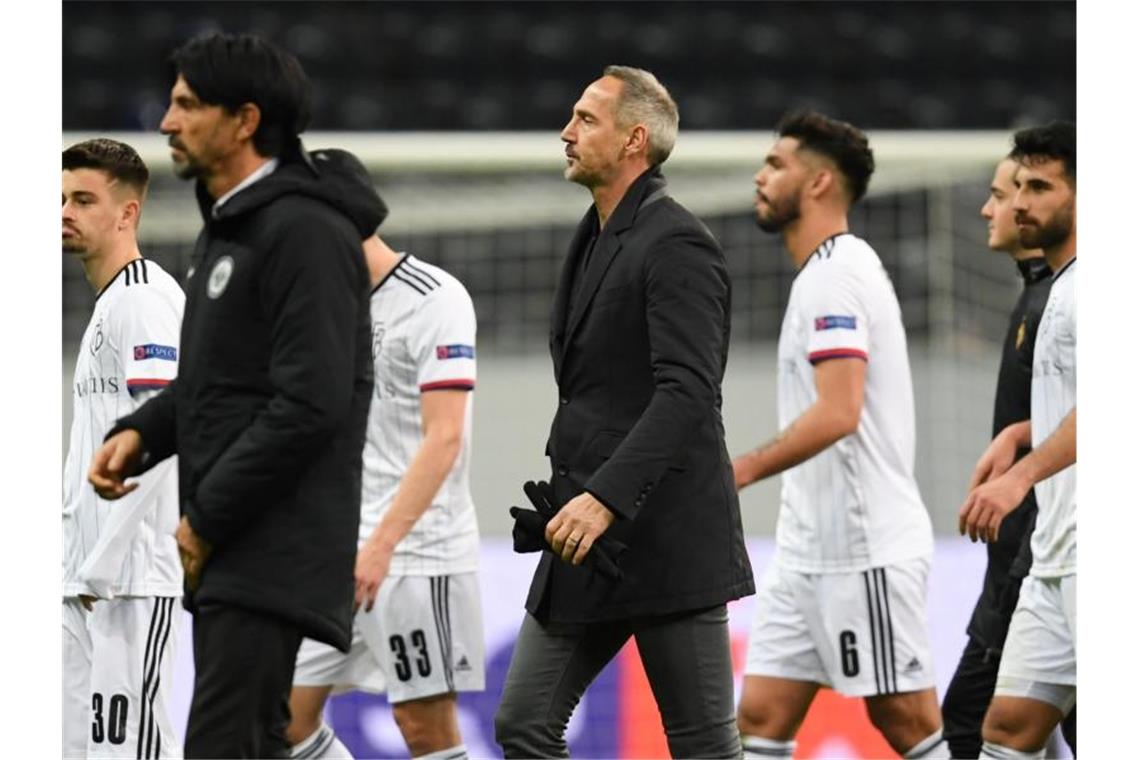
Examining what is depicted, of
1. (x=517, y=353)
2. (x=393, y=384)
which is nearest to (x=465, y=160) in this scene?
(x=517, y=353)

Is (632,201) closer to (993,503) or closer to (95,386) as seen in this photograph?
(993,503)

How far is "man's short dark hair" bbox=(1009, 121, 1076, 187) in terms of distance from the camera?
5559 mm

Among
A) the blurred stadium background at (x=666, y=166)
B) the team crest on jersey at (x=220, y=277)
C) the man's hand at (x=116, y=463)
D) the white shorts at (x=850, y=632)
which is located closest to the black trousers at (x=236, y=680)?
the man's hand at (x=116, y=463)

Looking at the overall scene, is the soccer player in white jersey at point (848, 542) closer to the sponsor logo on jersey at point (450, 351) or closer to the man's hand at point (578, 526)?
the sponsor logo on jersey at point (450, 351)

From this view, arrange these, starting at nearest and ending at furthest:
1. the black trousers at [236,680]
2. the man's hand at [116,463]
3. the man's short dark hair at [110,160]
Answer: the black trousers at [236,680], the man's hand at [116,463], the man's short dark hair at [110,160]

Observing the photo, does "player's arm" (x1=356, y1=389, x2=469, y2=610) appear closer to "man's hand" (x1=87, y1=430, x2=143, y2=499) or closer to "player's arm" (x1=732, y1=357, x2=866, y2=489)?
"player's arm" (x1=732, y1=357, x2=866, y2=489)

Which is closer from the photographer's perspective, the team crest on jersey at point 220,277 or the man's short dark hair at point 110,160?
the team crest on jersey at point 220,277

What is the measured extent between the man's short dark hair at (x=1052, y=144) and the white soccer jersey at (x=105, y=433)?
239 centimetres

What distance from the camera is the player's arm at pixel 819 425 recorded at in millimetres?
5809

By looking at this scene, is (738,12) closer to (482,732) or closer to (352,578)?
(482,732)

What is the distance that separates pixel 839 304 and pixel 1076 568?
119cm

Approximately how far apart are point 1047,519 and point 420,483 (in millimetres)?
1768

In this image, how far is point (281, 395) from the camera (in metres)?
3.65

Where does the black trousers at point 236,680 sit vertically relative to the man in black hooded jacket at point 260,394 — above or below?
below
